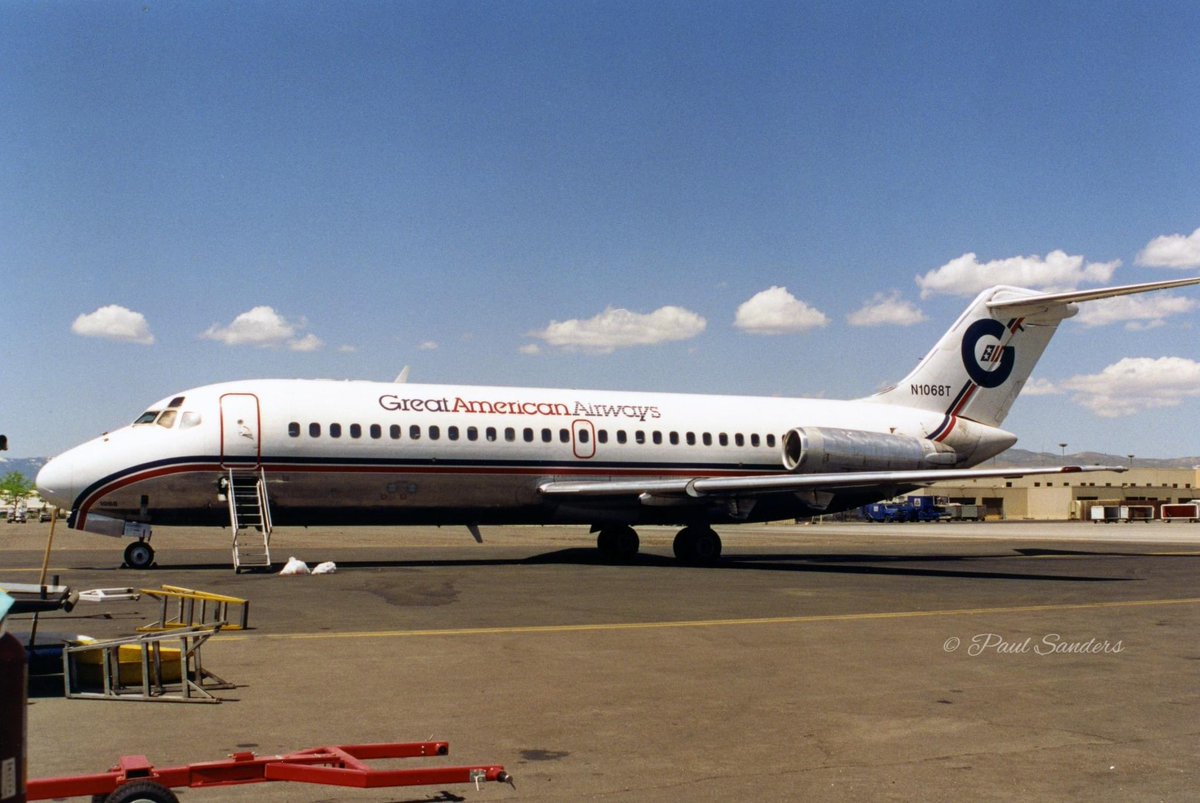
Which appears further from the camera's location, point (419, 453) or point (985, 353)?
point (985, 353)

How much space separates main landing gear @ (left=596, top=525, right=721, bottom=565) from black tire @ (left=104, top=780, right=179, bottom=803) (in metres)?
21.1

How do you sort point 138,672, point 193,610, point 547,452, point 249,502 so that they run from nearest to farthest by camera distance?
point 138,672, point 193,610, point 249,502, point 547,452

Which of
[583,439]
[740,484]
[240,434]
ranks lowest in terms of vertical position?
[740,484]

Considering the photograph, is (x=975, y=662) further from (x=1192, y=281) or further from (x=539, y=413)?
(x=1192, y=281)

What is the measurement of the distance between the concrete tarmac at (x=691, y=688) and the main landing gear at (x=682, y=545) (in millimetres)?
6053

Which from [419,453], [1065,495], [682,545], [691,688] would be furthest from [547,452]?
[1065,495]

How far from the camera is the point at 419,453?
2359 centimetres

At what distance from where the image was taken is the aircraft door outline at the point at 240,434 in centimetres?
2203

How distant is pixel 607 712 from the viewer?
855cm

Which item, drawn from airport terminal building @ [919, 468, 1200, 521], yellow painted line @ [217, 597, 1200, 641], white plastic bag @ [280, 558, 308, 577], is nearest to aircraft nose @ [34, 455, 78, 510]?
white plastic bag @ [280, 558, 308, 577]

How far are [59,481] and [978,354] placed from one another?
2327 cm

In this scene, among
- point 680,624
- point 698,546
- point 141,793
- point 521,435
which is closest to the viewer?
point 141,793

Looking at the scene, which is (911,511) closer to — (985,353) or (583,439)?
(985,353)

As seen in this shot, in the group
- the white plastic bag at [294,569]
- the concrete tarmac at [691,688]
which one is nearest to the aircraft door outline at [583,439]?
the concrete tarmac at [691,688]
